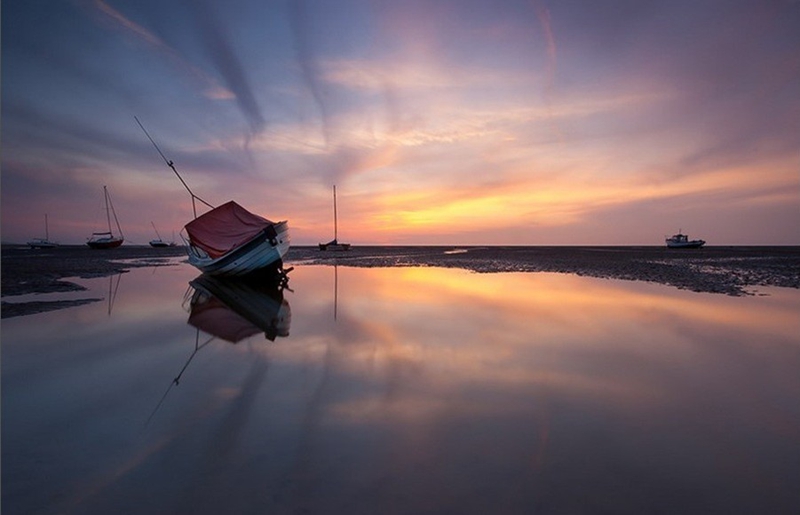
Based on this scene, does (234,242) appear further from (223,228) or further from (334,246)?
(334,246)

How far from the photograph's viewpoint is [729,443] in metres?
4.27

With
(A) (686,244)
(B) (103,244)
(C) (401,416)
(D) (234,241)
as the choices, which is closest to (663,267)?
(D) (234,241)

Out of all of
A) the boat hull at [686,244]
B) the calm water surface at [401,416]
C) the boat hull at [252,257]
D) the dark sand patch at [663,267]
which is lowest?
the calm water surface at [401,416]

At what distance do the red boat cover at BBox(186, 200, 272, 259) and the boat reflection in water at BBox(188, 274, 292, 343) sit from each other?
206cm

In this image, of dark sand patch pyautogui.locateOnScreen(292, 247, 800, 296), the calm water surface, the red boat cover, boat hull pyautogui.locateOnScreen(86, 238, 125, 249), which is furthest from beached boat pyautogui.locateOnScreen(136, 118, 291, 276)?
→ boat hull pyautogui.locateOnScreen(86, 238, 125, 249)

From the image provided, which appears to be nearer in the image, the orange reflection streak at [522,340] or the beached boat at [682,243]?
the orange reflection streak at [522,340]

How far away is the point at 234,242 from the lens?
770 inches

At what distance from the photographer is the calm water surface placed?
338 centimetres

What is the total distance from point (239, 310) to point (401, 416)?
9.67 m

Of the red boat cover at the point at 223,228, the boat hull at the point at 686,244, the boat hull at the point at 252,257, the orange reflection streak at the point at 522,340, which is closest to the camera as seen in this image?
the orange reflection streak at the point at 522,340

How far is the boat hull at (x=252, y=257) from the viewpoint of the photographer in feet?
60.6

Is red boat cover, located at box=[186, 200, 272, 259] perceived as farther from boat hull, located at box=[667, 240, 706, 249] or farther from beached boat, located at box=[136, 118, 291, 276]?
boat hull, located at box=[667, 240, 706, 249]

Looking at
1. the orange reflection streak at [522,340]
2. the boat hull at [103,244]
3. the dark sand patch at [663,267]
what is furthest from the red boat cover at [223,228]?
the boat hull at [103,244]

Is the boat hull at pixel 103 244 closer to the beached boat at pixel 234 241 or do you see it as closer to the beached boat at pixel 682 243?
the beached boat at pixel 234 241
